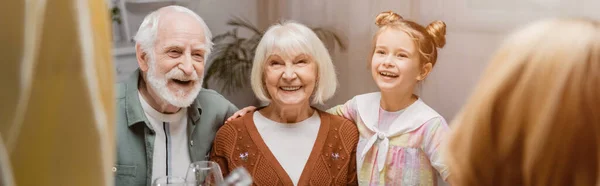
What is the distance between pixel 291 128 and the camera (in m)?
2.48

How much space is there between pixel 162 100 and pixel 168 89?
2.5 inches

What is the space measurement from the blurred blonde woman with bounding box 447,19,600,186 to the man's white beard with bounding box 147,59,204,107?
4.70 feet

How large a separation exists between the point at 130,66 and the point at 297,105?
0.77 metres

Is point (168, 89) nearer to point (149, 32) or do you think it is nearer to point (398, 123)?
point (149, 32)

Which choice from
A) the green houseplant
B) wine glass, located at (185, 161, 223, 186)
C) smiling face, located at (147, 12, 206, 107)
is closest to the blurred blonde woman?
wine glass, located at (185, 161, 223, 186)

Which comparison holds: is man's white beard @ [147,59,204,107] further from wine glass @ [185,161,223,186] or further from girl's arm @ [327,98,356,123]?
girl's arm @ [327,98,356,123]

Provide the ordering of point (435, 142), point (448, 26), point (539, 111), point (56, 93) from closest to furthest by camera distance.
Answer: point (56, 93) < point (539, 111) < point (435, 142) < point (448, 26)

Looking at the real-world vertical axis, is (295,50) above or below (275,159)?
above

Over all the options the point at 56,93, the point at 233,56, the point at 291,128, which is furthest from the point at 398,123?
the point at 56,93

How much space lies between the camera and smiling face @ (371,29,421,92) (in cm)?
234

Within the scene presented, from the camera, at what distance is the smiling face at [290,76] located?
2.39 meters

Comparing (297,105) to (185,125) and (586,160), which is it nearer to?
(185,125)

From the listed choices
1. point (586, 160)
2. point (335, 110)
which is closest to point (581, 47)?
point (586, 160)

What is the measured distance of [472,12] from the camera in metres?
2.48
